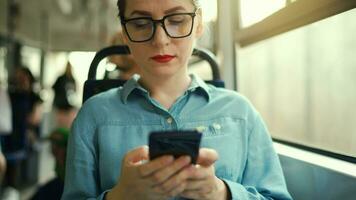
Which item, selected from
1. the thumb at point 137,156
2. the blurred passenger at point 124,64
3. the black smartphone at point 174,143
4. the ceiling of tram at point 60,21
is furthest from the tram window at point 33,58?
the black smartphone at point 174,143

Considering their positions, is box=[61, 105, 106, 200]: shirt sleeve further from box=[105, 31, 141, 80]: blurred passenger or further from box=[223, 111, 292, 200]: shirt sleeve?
box=[105, 31, 141, 80]: blurred passenger

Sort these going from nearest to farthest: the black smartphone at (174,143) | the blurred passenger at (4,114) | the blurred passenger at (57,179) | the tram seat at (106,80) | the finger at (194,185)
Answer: the black smartphone at (174,143), the finger at (194,185), the tram seat at (106,80), the blurred passenger at (57,179), the blurred passenger at (4,114)

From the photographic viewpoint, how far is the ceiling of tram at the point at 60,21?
621 cm

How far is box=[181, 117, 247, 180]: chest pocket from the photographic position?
106cm

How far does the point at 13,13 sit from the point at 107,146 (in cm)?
429

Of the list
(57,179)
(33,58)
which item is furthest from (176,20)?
(33,58)

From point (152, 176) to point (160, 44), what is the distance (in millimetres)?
335

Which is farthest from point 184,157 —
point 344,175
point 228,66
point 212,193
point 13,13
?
point 13,13

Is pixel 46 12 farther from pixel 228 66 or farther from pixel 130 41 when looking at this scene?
pixel 130 41

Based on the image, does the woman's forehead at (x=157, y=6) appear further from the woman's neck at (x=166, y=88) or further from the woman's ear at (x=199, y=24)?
the woman's neck at (x=166, y=88)

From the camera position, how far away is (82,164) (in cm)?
103

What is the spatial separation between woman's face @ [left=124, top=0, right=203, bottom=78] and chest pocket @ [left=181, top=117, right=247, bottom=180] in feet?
0.53

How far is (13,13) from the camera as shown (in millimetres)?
4859

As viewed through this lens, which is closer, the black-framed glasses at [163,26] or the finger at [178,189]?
the finger at [178,189]
